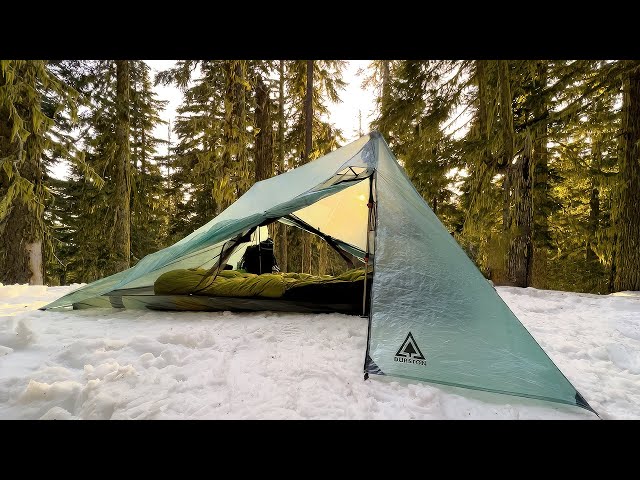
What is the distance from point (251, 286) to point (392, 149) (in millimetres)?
5016

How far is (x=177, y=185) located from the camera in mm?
11367

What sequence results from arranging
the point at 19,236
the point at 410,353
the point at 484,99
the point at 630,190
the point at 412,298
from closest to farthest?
the point at 410,353, the point at 412,298, the point at 630,190, the point at 484,99, the point at 19,236

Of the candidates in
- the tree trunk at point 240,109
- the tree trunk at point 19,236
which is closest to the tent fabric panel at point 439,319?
the tree trunk at point 240,109

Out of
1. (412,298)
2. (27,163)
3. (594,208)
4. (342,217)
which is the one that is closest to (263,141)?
(342,217)

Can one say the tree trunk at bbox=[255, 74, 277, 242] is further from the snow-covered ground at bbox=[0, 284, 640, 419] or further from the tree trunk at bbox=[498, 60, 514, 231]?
the snow-covered ground at bbox=[0, 284, 640, 419]

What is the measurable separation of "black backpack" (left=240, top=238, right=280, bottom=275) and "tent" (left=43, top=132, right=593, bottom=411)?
137 centimetres

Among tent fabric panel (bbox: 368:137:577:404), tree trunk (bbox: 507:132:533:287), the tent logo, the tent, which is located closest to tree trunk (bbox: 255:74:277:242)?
the tent

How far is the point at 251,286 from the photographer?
3.32 m

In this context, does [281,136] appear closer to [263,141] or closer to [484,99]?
[263,141]

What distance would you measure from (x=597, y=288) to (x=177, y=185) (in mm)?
15333

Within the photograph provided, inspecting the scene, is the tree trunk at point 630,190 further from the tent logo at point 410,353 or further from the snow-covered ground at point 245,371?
the tent logo at point 410,353

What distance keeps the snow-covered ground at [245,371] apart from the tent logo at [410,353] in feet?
0.38
